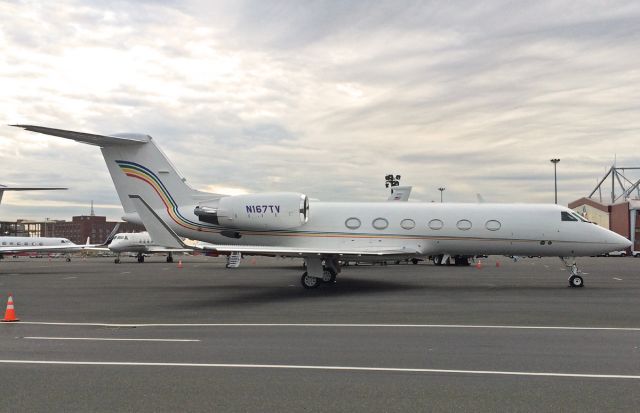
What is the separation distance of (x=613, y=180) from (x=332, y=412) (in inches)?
5777

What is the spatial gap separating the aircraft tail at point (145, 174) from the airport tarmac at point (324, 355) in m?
5.51

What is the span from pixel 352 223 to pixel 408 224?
75.8 inches

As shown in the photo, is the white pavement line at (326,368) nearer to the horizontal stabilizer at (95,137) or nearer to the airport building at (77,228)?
the horizontal stabilizer at (95,137)

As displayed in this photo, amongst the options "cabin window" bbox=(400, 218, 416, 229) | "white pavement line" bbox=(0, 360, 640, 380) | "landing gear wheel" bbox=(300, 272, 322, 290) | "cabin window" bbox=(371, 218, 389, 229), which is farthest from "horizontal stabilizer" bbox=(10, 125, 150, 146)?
"white pavement line" bbox=(0, 360, 640, 380)

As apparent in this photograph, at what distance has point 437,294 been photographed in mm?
16469

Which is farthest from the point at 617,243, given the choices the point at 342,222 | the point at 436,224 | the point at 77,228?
the point at 77,228

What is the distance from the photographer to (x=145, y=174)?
19.6m

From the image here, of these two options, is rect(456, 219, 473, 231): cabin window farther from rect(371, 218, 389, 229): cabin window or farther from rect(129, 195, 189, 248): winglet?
rect(129, 195, 189, 248): winglet

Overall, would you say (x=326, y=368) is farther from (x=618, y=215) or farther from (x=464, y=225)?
(x=618, y=215)

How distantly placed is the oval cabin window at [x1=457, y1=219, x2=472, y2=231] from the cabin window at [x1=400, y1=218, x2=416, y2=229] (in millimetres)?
1523

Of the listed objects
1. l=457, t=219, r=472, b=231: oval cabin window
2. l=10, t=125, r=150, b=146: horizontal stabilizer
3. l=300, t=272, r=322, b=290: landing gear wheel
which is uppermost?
l=10, t=125, r=150, b=146: horizontal stabilizer

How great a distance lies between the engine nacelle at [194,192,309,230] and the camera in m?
18.9

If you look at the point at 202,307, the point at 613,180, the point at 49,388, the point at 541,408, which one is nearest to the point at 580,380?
the point at 541,408

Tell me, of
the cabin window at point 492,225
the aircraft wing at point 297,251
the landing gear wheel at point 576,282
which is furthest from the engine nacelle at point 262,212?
the landing gear wheel at point 576,282
